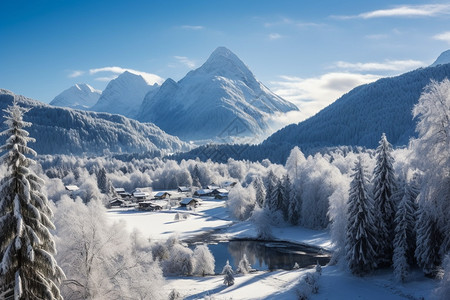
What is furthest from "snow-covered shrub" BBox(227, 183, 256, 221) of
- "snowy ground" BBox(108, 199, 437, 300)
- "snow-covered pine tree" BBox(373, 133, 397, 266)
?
"snow-covered pine tree" BBox(373, 133, 397, 266)

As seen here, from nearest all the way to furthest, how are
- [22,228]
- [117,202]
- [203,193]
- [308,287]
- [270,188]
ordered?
[22,228], [308,287], [270,188], [117,202], [203,193]

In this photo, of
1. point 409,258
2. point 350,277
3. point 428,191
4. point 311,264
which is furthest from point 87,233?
point 311,264

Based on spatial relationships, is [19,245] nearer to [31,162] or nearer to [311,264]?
[31,162]

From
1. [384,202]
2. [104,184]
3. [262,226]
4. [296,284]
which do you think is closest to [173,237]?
[262,226]

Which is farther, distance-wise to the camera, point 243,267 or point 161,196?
point 161,196

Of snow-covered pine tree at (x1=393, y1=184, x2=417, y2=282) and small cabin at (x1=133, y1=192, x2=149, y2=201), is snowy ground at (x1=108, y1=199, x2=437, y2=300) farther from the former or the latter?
small cabin at (x1=133, y1=192, x2=149, y2=201)

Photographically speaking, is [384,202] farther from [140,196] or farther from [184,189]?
[184,189]
